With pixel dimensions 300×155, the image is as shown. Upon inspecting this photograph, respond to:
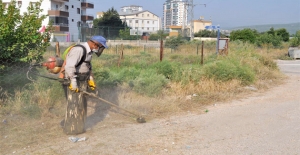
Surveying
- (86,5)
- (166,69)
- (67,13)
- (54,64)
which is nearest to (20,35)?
(54,64)

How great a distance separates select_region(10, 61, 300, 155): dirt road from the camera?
5.36 m

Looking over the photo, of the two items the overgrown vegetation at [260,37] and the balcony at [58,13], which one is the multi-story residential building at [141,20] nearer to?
the balcony at [58,13]

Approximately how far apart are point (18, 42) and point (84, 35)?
1355 inches

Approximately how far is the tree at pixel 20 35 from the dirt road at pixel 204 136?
2.21 m

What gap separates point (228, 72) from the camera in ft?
35.3

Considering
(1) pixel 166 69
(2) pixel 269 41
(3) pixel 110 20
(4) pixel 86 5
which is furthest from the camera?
(3) pixel 110 20

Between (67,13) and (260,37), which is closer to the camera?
(260,37)

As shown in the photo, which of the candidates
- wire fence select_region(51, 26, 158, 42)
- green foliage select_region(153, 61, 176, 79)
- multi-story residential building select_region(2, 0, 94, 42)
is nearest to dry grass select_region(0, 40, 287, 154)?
green foliage select_region(153, 61, 176, 79)

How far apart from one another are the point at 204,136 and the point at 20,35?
4195mm

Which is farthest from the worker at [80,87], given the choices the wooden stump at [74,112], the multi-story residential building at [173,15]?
the multi-story residential building at [173,15]

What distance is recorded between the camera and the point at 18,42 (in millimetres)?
6957

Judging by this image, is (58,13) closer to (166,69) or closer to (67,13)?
(67,13)

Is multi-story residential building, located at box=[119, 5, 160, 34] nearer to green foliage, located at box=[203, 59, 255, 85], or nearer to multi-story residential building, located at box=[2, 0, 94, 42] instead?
multi-story residential building, located at box=[2, 0, 94, 42]

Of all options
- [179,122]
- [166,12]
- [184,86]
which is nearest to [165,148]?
[179,122]
